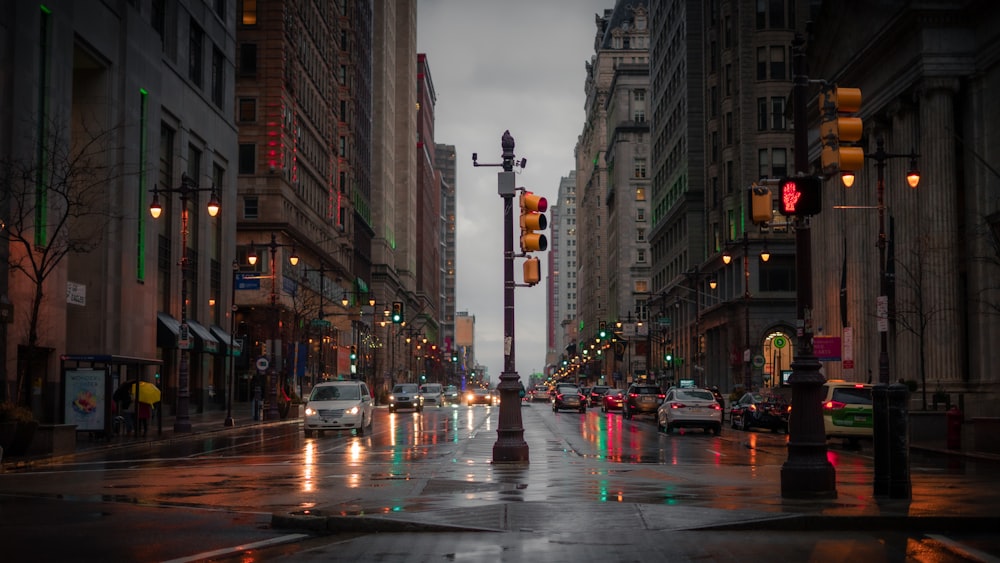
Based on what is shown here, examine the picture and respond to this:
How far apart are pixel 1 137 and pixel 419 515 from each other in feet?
94.4

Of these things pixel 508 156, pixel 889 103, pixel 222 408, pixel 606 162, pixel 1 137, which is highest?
pixel 606 162

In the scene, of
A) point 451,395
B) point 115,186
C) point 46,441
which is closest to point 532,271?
point 46,441

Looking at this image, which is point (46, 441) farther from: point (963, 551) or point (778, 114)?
point (778, 114)

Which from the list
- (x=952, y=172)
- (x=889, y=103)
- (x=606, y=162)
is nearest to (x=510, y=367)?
(x=952, y=172)

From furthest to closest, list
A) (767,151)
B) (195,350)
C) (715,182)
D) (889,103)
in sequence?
(715,182)
(767,151)
(195,350)
(889,103)

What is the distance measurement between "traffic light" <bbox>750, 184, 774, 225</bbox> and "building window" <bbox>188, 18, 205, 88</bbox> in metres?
49.8

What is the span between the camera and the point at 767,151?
84812mm

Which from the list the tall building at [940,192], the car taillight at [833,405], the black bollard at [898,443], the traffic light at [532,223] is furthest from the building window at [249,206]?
the black bollard at [898,443]

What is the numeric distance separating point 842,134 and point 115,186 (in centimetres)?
3889

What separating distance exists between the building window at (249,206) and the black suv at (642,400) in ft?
117

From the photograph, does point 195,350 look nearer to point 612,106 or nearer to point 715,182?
point 715,182

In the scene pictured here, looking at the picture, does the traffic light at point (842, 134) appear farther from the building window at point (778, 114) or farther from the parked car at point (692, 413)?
the building window at point (778, 114)

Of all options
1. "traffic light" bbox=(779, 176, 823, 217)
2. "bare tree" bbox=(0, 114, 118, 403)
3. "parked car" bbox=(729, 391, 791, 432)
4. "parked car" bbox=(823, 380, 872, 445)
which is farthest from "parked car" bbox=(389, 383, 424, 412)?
"traffic light" bbox=(779, 176, 823, 217)

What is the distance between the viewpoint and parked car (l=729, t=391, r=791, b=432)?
43.8 m
